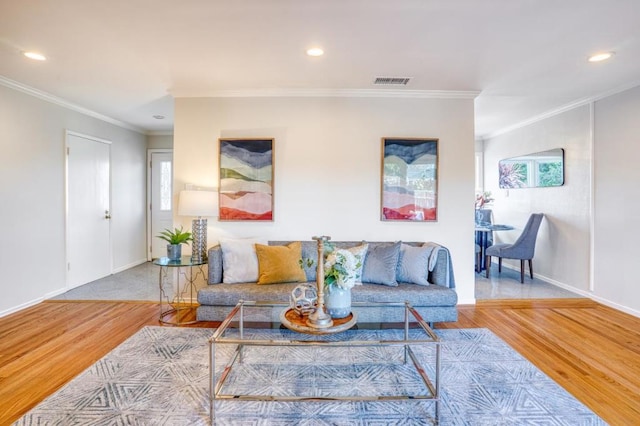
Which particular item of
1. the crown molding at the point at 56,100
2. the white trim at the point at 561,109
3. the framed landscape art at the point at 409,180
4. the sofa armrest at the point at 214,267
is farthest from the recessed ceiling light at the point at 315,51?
the white trim at the point at 561,109

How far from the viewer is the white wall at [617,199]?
3.47 meters

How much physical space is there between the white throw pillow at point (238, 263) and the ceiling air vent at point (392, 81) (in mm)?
2220

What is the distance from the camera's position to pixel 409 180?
3.75m

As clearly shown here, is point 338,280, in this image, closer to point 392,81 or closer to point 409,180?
point 409,180

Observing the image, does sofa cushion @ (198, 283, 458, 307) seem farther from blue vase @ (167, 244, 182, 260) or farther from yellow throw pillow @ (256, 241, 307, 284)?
blue vase @ (167, 244, 182, 260)

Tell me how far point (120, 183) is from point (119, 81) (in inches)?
93.0

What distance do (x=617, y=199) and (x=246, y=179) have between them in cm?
429

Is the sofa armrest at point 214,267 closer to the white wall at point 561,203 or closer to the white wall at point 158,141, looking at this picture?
the white wall at point 158,141

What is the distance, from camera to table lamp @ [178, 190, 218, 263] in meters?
3.35

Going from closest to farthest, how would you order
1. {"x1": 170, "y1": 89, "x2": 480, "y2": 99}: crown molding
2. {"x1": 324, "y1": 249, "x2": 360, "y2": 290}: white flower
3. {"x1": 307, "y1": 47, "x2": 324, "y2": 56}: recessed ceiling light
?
{"x1": 324, "y1": 249, "x2": 360, "y2": 290}: white flower < {"x1": 307, "y1": 47, "x2": 324, "y2": 56}: recessed ceiling light < {"x1": 170, "y1": 89, "x2": 480, "y2": 99}: crown molding

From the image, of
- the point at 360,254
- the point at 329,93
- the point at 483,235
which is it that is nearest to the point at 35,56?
the point at 329,93

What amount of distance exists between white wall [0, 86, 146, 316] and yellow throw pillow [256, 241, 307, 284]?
8.84 ft

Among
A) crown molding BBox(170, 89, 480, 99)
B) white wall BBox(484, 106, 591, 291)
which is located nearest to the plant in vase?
crown molding BBox(170, 89, 480, 99)

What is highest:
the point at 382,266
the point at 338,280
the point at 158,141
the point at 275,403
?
the point at 158,141
